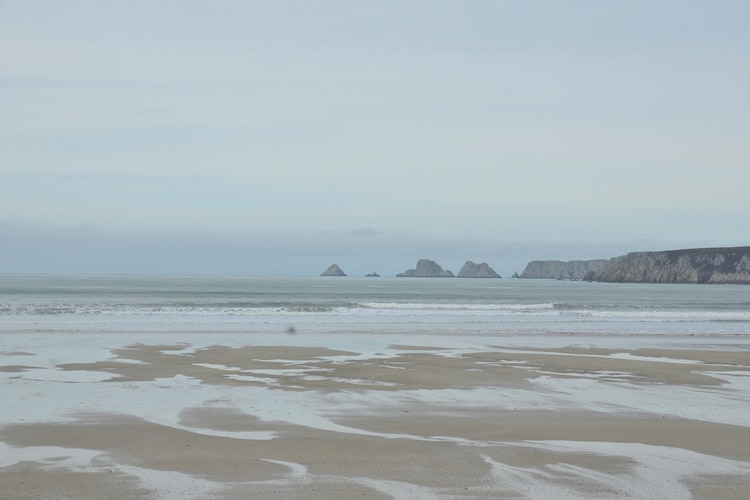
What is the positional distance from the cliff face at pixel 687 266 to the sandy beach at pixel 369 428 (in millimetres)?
130842

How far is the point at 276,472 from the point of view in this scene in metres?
6.34

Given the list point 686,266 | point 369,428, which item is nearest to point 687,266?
point 686,266

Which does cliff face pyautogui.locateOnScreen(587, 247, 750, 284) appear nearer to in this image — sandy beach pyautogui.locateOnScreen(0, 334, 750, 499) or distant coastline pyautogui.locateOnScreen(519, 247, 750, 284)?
distant coastline pyautogui.locateOnScreen(519, 247, 750, 284)

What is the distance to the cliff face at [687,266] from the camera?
13388cm

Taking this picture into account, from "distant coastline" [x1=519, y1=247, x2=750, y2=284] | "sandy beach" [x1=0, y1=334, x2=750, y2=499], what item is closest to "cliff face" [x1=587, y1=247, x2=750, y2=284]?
"distant coastline" [x1=519, y1=247, x2=750, y2=284]

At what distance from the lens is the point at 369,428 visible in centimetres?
830

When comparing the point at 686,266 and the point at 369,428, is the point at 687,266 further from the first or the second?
the point at 369,428

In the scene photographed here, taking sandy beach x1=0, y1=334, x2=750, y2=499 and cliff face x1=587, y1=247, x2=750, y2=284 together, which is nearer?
sandy beach x1=0, y1=334, x2=750, y2=499

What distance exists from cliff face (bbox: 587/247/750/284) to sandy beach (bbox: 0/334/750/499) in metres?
131

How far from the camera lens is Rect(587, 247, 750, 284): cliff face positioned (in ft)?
439

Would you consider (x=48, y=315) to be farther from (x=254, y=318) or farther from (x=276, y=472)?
(x=276, y=472)

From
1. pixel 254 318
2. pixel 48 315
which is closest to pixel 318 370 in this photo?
pixel 254 318

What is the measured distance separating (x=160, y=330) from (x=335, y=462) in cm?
1884

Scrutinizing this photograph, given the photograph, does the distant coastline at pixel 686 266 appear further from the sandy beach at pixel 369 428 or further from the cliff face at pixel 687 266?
the sandy beach at pixel 369 428
